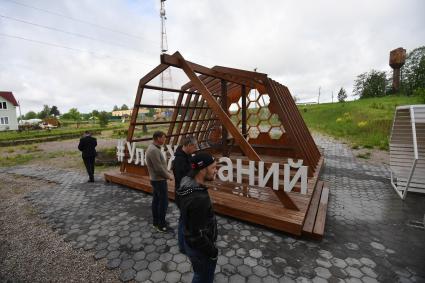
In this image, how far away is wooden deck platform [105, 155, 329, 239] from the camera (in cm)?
408

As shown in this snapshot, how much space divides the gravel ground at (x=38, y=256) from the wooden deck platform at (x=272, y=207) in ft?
7.88

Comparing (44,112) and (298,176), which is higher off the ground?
(44,112)

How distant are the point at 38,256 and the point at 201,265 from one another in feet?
→ 10.5

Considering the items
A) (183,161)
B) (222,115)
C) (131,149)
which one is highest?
(222,115)

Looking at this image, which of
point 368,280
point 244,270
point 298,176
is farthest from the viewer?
point 298,176

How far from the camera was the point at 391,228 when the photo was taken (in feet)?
14.4

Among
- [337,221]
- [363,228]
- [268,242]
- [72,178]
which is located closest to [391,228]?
[363,228]

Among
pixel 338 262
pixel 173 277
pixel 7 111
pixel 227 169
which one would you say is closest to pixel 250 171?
pixel 227 169

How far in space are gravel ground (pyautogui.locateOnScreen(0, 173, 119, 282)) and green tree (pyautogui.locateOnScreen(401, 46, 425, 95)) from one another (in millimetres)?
53098

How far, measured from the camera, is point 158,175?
4141 millimetres

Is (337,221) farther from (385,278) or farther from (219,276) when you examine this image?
(219,276)

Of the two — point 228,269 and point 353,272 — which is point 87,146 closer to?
point 228,269

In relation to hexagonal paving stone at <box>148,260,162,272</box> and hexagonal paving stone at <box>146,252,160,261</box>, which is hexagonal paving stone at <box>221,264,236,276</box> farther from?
hexagonal paving stone at <box>146,252,160,261</box>

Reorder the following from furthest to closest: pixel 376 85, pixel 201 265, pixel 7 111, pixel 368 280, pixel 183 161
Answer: pixel 376 85 < pixel 7 111 < pixel 183 161 < pixel 368 280 < pixel 201 265
